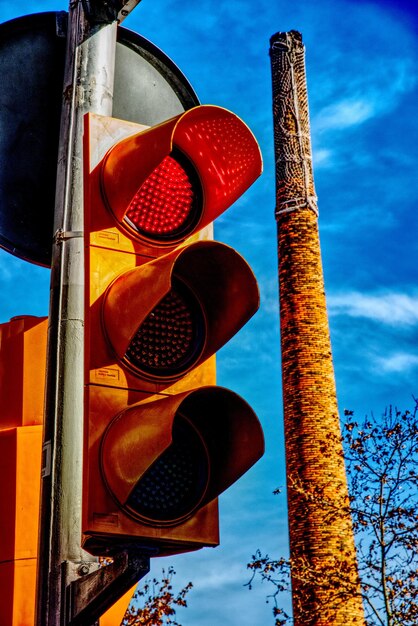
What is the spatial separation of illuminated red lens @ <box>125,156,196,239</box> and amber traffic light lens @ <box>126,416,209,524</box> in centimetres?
75

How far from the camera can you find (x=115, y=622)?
3699 millimetres

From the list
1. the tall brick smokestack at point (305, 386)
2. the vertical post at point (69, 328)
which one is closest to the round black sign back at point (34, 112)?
the vertical post at point (69, 328)

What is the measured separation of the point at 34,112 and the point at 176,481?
2.15m

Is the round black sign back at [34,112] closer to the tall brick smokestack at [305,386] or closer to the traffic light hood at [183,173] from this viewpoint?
the traffic light hood at [183,173]

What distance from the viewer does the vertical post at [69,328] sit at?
3.43m

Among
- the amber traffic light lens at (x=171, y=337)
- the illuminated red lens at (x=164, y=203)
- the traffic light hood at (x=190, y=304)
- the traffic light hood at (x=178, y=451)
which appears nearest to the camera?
the traffic light hood at (x=178, y=451)

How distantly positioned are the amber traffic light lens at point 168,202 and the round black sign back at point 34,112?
992 millimetres

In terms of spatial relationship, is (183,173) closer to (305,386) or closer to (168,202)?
(168,202)

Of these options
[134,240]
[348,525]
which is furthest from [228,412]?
[348,525]

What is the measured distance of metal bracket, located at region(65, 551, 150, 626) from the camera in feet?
9.91

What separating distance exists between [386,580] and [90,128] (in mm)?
12176

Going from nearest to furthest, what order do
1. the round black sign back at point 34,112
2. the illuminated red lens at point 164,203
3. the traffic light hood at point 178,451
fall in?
1. the traffic light hood at point 178,451
2. the illuminated red lens at point 164,203
3. the round black sign back at point 34,112

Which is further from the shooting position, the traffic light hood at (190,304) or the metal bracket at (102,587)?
the traffic light hood at (190,304)

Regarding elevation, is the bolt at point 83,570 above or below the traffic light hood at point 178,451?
below
